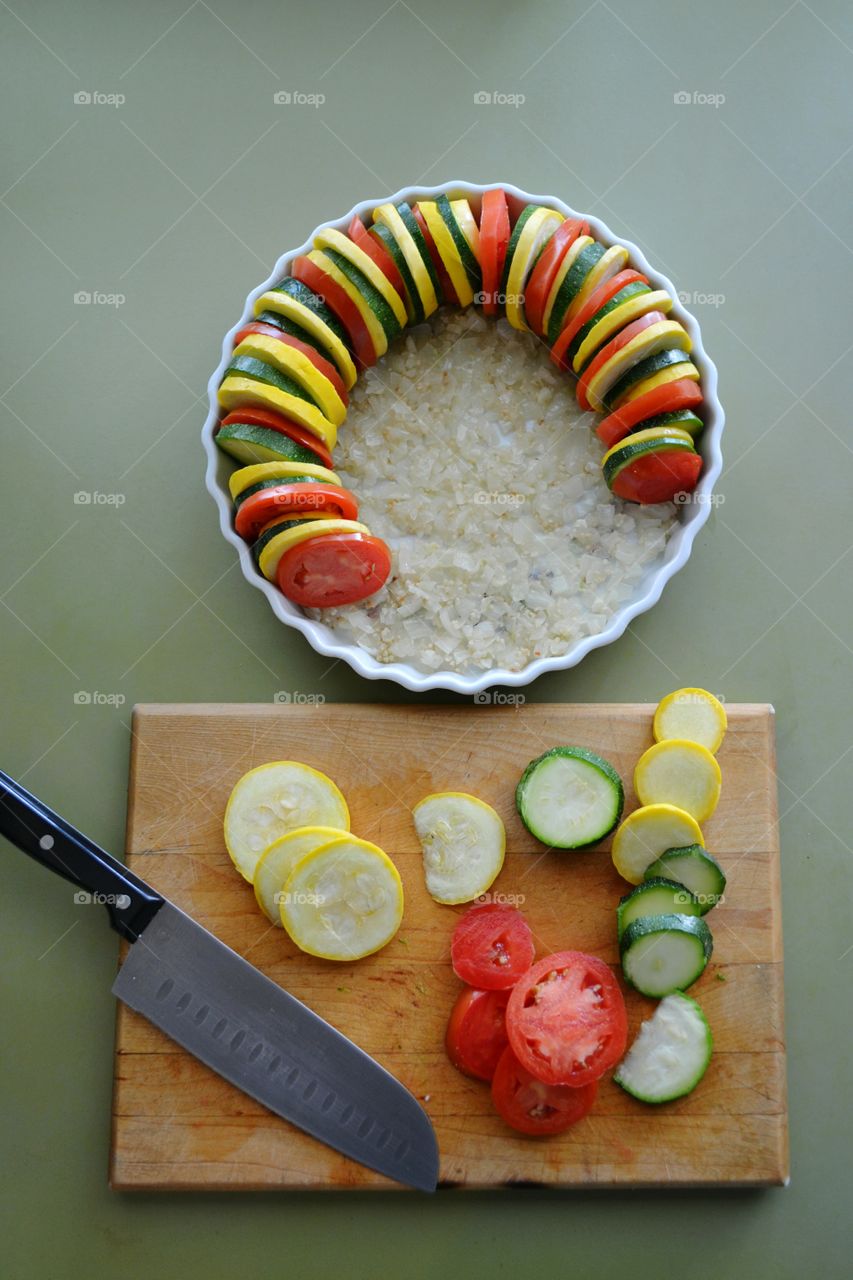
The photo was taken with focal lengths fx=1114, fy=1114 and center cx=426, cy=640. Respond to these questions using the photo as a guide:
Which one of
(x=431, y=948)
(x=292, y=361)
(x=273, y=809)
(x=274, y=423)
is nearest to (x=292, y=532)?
(x=274, y=423)

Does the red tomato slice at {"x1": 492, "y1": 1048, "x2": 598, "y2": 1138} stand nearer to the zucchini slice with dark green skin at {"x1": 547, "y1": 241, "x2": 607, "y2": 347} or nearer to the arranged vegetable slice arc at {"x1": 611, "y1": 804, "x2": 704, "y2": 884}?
the arranged vegetable slice arc at {"x1": 611, "y1": 804, "x2": 704, "y2": 884}

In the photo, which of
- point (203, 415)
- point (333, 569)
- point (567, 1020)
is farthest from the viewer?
point (203, 415)

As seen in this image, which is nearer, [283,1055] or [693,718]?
[283,1055]

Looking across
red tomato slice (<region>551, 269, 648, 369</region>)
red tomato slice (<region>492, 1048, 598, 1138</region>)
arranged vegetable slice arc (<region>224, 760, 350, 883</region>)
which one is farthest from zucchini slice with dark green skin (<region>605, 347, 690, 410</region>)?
red tomato slice (<region>492, 1048, 598, 1138</region>)

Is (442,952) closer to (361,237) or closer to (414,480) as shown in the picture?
(414,480)

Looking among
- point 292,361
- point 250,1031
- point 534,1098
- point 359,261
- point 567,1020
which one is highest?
point 359,261

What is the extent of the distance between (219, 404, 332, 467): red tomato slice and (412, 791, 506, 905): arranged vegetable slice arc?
0.74 meters

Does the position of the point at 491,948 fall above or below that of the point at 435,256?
below

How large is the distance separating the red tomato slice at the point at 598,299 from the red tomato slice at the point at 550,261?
0.07 metres

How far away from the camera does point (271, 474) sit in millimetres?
2100

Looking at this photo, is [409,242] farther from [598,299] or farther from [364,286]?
[598,299]

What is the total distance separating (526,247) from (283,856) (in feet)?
4.12

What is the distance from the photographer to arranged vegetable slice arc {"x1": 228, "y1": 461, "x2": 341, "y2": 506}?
6.88 feet

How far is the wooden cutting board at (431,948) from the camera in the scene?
2100 mm
